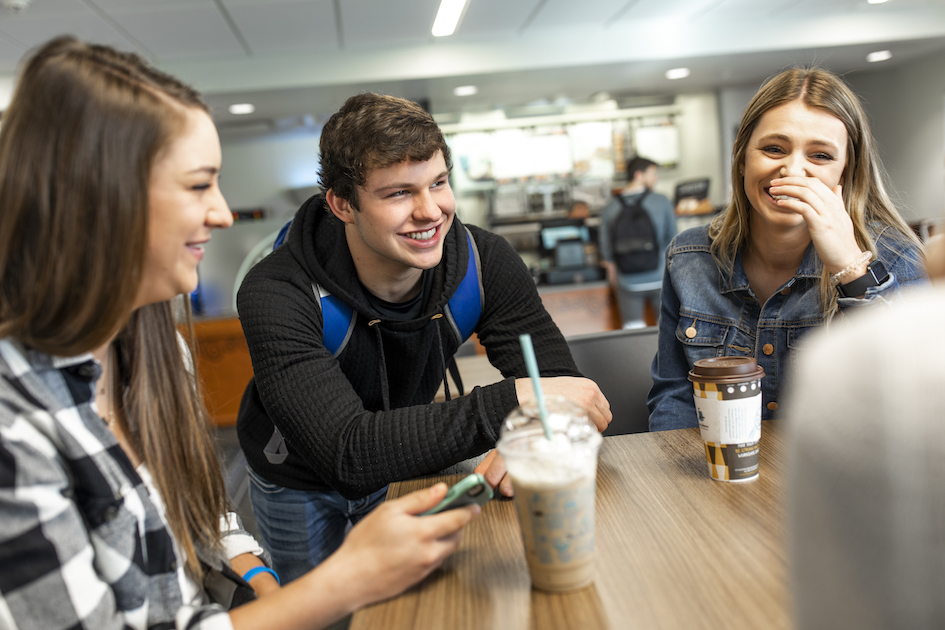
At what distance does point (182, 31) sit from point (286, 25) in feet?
2.44

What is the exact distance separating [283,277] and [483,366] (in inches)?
42.0

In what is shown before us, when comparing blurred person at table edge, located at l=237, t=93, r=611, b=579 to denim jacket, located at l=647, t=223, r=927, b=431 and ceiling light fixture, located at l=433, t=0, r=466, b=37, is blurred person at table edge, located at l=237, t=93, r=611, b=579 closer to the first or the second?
denim jacket, located at l=647, t=223, r=927, b=431

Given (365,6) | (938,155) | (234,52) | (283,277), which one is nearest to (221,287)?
(234,52)

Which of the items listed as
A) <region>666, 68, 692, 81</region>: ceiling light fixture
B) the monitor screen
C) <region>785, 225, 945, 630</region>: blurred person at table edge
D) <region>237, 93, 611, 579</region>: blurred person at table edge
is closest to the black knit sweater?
<region>237, 93, 611, 579</region>: blurred person at table edge

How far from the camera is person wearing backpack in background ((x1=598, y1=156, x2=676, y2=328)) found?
5.24 m

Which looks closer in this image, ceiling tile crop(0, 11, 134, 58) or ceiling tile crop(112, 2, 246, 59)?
ceiling tile crop(0, 11, 134, 58)

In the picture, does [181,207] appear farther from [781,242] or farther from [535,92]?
[535,92]

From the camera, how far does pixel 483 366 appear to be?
228 centimetres

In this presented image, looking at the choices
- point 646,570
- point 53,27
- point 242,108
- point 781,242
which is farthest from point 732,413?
point 242,108

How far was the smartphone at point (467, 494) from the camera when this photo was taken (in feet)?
2.42

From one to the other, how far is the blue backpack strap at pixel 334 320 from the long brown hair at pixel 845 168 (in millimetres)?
858

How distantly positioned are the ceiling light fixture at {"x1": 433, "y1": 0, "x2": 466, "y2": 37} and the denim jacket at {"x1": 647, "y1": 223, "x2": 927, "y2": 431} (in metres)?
3.74

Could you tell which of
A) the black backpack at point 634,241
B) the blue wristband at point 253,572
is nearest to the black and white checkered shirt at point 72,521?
the blue wristband at point 253,572

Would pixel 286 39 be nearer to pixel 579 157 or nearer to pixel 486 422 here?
pixel 579 157
